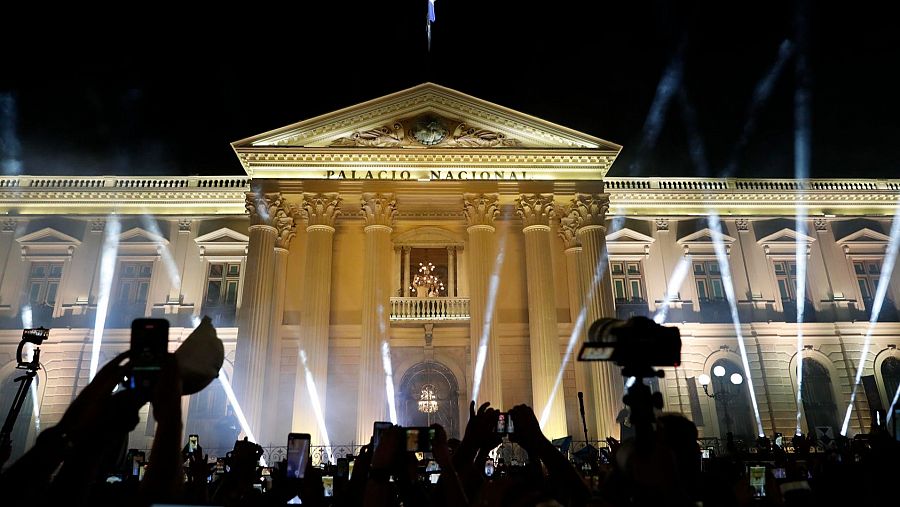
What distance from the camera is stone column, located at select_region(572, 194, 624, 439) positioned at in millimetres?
18328

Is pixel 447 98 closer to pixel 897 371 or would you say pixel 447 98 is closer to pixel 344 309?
pixel 344 309

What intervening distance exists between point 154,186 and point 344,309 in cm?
1193

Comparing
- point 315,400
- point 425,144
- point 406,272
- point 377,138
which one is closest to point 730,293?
point 406,272

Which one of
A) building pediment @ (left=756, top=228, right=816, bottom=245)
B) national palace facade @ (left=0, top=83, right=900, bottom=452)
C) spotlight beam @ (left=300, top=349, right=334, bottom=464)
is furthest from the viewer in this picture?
building pediment @ (left=756, top=228, right=816, bottom=245)

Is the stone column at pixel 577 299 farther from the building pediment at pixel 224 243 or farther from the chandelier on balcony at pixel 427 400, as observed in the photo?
the building pediment at pixel 224 243

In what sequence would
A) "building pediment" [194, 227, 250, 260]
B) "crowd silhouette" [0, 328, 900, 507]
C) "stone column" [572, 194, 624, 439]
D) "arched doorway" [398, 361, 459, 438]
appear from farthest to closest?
"building pediment" [194, 227, 250, 260], "arched doorway" [398, 361, 459, 438], "stone column" [572, 194, 624, 439], "crowd silhouette" [0, 328, 900, 507]

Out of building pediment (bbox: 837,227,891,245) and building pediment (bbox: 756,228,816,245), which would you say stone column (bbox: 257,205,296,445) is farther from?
building pediment (bbox: 837,227,891,245)

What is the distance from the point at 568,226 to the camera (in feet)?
71.7

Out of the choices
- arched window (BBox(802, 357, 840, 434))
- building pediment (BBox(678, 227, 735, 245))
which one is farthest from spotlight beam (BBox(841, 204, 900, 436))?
building pediment (BBox(678, 227, 735, 245))

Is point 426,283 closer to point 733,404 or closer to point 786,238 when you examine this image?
point 733,404

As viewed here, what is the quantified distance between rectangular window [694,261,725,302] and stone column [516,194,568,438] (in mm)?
8724

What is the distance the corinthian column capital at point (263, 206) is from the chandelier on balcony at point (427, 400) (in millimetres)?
8775

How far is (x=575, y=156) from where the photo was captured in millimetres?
21312

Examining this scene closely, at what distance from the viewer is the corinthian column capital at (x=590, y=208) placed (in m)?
20.9
